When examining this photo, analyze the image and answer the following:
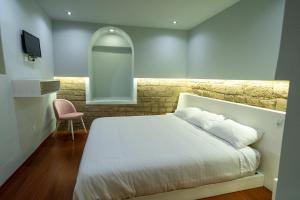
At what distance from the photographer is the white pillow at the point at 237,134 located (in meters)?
2.10

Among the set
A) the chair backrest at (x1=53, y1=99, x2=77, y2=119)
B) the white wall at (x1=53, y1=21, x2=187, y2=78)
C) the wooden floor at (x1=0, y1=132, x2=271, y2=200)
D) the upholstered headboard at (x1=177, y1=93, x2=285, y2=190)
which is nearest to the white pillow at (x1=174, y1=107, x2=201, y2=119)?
the upholstered headboard at (x1=177, y1=93, x2=285, y2=190)

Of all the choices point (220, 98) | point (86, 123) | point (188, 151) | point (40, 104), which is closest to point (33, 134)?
point (40, 104)

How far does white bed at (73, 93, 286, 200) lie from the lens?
1.52m

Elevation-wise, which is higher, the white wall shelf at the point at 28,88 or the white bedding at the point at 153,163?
the white wall shelf at the point at 28,88

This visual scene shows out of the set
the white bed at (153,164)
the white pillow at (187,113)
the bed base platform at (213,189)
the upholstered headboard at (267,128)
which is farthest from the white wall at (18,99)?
the upholstered headboard at (267,128)

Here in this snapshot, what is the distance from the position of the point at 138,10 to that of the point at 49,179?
3066 mm

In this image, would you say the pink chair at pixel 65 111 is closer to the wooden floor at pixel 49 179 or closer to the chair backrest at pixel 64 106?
the chair backrest at pixel 64 106

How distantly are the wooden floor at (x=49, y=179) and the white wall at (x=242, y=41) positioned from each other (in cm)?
165

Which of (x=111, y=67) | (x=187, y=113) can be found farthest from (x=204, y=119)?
(x=111, y=67)

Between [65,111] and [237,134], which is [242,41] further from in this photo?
[65,111]

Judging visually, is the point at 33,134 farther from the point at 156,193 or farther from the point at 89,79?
the point at 156,193

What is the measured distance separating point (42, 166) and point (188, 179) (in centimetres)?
217

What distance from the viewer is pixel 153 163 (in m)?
1.68

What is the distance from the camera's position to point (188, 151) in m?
1.92
